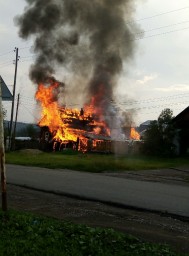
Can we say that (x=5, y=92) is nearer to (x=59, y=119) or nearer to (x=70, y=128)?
(x=59, y=119)

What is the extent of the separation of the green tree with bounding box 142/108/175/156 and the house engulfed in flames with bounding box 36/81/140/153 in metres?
8.14

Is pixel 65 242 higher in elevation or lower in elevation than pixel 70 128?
lower

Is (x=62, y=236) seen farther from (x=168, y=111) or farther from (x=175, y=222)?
(x=168, y=111)

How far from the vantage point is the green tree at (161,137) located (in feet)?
110

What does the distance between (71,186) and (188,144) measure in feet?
77.1

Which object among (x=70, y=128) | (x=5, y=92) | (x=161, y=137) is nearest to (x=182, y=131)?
(x=161, y=137)

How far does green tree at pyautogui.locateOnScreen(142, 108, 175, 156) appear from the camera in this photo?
33.6 metres

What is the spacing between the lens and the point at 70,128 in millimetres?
46969

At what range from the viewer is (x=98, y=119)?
50.2 meters

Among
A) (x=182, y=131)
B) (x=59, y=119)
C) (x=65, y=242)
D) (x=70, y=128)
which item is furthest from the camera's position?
(x=70, y=128)

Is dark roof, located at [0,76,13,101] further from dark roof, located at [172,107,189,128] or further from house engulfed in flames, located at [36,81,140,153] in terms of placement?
house engulfed in flames, located at [36,81,140,153]

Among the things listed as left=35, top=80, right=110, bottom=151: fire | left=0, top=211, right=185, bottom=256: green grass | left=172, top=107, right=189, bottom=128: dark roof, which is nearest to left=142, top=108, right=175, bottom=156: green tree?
left=172, top=107, right=189, bottom=128: dark roof

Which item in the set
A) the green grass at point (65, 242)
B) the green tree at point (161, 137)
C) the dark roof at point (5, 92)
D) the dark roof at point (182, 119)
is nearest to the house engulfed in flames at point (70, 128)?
the green tree at point (161, 137)

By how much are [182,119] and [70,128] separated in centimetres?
1566
